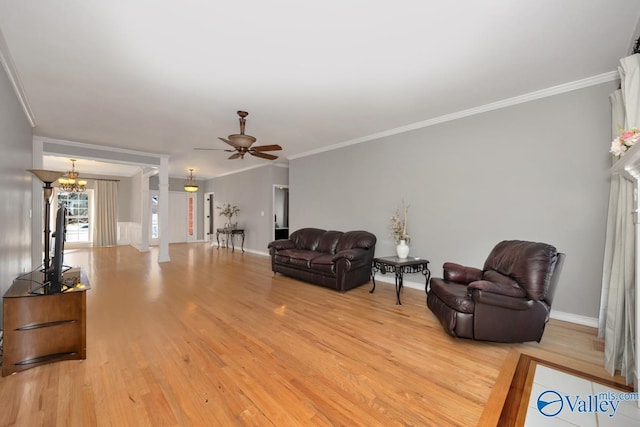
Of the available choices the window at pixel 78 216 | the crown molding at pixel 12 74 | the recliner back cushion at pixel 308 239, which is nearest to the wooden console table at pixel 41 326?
the crown molding at pixel 12 74

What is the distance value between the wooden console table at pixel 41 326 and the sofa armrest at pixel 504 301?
11.5 feet

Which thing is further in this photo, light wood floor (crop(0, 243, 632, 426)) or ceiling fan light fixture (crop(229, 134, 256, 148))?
ceiling fan light fixture (crop(229, 134, 256, 148))

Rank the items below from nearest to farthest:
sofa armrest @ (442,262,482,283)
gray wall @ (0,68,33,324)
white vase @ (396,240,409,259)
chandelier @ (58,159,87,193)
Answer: gray wall @ (0,68,33,324) < sofa armrest @ (442,262,482,283) < white vase @ (396,240,409,259) < chandelier @ (58,159,87,193)

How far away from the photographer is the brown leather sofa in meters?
4.30

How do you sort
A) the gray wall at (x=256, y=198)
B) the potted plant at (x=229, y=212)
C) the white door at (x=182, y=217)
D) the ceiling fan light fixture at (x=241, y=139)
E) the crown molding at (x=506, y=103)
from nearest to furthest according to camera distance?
the crown molding at (x=506, y=103), the ceiling fan light fixture at (x=241, y=139), the gray wall at (x=256, y=198), the potted plant at (x=229, y=212), the white door at (x=182, y=217)

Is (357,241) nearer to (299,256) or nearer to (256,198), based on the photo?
(299,256)

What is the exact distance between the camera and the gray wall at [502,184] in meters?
3.08

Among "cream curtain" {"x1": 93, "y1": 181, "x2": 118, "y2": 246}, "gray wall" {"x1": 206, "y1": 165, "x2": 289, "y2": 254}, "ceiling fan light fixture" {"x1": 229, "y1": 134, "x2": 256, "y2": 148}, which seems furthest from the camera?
"cream curtain" {"x1": 93, "y1": 181, "x2": 118, "y2": 246}

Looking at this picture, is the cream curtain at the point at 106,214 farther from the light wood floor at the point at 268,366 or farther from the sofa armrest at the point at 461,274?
the sofa armrest at the point at 461,274

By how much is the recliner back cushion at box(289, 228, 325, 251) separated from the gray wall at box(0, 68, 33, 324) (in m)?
4.07

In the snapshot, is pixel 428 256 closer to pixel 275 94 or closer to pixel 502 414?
pixel 502 414

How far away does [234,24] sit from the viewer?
Answer: 221cm

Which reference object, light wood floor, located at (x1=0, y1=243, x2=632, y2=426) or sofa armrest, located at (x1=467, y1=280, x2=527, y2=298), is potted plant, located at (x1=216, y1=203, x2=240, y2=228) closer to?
light wood floor, located at (x1=0, y1=243, x2=632, y2=426)

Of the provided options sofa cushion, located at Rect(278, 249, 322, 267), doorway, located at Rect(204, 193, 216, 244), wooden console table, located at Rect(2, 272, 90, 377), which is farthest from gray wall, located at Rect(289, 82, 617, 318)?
doorway, located at Rect(204, 193, 216, 244)
